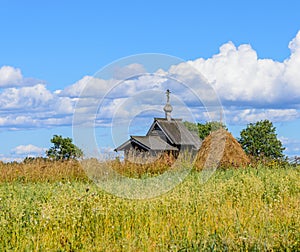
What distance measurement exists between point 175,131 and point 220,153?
15.4 ft

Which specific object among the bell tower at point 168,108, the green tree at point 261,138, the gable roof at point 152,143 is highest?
the green tree at point 261,138

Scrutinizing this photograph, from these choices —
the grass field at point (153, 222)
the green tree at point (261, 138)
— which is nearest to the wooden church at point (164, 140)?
the grass field at point (153, 222)

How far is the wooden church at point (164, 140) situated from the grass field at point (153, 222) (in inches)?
70.3

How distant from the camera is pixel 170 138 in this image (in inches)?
513

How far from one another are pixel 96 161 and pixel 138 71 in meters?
4.20

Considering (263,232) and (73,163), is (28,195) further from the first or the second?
(73,163)

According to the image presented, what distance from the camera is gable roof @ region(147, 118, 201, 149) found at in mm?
10952

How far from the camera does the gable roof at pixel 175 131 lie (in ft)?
35.9

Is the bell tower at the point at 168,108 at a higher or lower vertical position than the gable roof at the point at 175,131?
higher

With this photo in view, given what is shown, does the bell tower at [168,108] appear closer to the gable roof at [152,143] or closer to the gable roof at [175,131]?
the gable roof at [175,131]

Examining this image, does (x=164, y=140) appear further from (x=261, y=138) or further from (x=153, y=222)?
(x=261, y=138)

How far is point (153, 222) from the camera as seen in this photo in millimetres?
6992

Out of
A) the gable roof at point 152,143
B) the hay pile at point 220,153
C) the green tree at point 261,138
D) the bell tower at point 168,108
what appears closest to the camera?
the bell tower at point 168,108

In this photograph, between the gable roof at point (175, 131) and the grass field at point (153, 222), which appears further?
the gable roof at point (175, 131)
